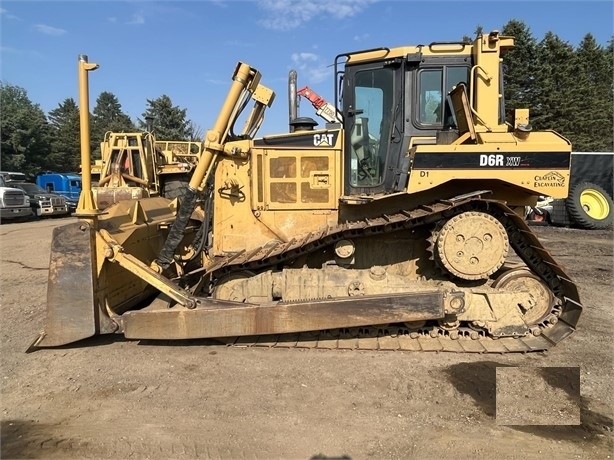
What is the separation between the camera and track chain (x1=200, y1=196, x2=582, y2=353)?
15.9ft

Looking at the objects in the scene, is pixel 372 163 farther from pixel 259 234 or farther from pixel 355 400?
pixel 355 400

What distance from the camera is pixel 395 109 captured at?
17.3 ft

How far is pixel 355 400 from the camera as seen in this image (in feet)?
12.5

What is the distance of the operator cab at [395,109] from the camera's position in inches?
206

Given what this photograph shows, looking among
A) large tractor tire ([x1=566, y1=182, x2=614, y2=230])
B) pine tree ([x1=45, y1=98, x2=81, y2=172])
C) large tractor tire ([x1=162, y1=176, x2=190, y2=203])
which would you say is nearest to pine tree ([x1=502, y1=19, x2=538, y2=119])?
large tractor tire ([x1=566, y1=182, x2=614, y2=230])

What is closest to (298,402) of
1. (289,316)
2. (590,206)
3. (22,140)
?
(289,316)

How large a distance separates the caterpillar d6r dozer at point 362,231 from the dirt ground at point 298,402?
31 centimetres

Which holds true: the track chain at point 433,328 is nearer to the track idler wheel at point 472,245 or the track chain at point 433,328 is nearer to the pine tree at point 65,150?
the track idler wheel at point 472,245

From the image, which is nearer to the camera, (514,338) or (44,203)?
(514,338)

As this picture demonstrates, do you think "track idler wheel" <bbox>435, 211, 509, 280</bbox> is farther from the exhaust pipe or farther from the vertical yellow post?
the vertical yellow post

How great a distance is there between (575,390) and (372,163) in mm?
3081

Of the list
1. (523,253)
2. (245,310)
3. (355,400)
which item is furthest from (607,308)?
(245,310)

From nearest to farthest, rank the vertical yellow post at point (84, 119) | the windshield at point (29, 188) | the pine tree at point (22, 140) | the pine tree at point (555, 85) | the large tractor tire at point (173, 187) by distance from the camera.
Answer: the vertical yellow post at point (84, 119), the large tractor tire at point (173, 187), the windshield at point (29, 188), the pine tree at point (555, 85), the pine tree at point (22, 140)

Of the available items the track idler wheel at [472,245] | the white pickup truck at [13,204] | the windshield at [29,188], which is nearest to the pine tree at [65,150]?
the windshield at [29,188]
